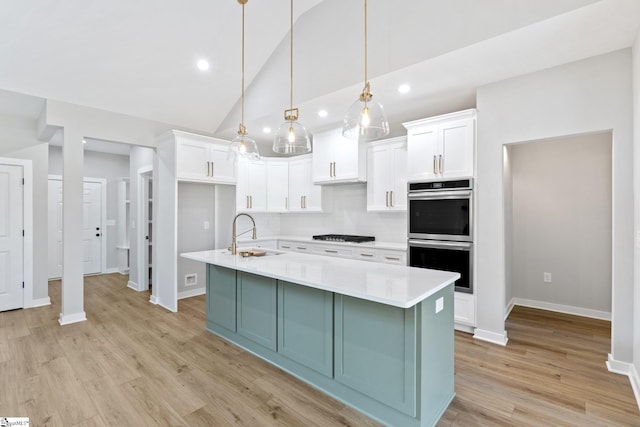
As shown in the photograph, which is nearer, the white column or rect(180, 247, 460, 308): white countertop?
rect(180, 247, 460, 308): white countertop

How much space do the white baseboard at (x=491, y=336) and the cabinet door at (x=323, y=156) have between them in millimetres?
Answer: 2782

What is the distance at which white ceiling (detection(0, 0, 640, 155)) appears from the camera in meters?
2.36

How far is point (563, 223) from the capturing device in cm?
406

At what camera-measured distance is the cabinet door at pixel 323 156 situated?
4715 mm

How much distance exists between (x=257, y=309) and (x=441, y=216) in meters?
2.24

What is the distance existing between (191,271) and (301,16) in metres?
4.06

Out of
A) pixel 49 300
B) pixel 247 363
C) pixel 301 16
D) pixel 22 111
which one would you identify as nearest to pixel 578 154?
pixel 301 16

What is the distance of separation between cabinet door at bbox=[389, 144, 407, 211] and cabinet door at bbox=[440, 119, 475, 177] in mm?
701

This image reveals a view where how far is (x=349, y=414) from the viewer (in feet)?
6.75

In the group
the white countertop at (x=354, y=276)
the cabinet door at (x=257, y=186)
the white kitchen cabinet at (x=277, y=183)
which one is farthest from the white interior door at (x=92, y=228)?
the white countertop at (x=354, y=276)

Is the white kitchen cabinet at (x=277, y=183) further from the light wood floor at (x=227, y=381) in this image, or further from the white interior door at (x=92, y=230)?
the white interior door at (x=92, y=230)

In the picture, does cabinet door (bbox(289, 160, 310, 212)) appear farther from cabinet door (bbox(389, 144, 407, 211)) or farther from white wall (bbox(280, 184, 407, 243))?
cabinet door (bbox(389, 144, 407, 211))

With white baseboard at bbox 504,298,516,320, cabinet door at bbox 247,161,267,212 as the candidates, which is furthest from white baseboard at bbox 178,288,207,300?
white baseboard at bbox 504,298,516,320

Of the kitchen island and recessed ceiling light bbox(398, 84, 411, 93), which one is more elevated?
recessed ceiling light bbox(398, 84, 411, 93)
